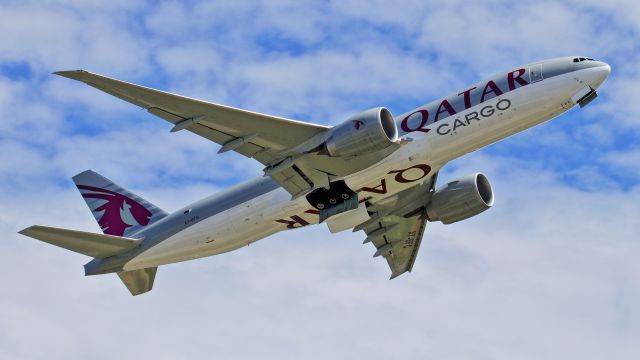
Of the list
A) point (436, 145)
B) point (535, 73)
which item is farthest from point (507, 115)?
point (436, 145)

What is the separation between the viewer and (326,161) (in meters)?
41.8

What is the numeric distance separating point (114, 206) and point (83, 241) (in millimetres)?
5857

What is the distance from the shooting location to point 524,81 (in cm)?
4159

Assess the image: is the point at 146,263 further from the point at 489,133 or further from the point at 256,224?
the point at 489,133

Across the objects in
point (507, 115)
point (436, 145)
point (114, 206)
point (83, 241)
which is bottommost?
point (436, 145)

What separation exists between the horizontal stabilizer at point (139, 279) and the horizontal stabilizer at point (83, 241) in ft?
6.46

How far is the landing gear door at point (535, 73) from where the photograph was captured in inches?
1635

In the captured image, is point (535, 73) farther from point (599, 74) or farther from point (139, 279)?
point (139, 279)

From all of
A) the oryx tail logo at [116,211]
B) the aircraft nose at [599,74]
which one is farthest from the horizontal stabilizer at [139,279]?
the aircraft nose at [599,74]

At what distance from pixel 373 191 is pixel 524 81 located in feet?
25.9

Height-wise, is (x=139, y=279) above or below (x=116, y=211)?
A: below

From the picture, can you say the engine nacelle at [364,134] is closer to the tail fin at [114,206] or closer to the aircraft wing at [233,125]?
the aircraft wing at [233,125]

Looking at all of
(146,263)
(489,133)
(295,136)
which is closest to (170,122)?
(295,136)

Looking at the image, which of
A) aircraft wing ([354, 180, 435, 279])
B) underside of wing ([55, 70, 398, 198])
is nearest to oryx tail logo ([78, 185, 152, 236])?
underside of wing ([55, 70, 398, 198])
